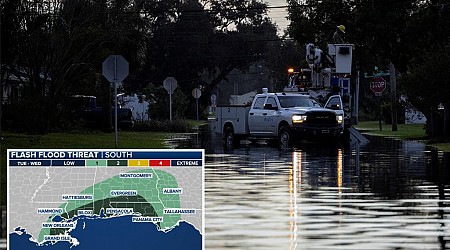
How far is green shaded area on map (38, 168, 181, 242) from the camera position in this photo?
25.3 ft

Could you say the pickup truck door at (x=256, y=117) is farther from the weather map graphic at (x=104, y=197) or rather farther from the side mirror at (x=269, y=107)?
the weather map graphic at (x=104, y=197)

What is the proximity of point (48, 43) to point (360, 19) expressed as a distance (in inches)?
578

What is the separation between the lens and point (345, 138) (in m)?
44.1

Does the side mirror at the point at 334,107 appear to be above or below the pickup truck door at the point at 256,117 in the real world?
above

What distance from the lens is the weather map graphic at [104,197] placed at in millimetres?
7703

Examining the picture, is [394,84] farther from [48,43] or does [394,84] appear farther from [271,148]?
[271,148]

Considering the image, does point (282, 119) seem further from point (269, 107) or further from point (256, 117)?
point (256, 117)

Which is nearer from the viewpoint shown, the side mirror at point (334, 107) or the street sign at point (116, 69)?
the street sign at point (116, 69)

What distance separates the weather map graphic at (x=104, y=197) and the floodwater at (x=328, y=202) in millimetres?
4681

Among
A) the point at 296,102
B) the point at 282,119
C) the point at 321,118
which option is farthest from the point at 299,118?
the point at 296,102

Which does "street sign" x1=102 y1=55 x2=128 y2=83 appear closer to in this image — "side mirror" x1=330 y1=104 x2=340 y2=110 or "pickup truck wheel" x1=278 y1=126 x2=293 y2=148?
"pickup truck wheel" x1=278 y1=126 x2=293 y2=148

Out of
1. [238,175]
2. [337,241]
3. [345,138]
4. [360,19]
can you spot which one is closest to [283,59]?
[360,19]

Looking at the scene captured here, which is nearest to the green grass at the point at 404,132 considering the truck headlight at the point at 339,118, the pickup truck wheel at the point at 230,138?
the truck headlight at the point at 339,118

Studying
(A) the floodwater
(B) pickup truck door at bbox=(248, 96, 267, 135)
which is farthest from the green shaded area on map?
(B) pickup truck door at bbox=(248, 96, 267, 135)
